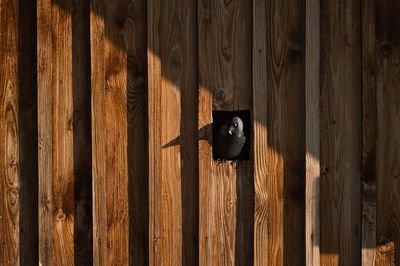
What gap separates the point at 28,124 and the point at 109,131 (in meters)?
0.54

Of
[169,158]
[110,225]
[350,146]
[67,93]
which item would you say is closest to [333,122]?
[350,146]

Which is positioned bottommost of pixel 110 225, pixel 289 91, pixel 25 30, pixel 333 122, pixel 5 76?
pixel 110 225

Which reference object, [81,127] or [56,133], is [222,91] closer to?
[81,127]

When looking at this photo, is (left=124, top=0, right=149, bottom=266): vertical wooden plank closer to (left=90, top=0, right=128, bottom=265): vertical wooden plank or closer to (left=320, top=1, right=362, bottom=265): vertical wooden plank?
(left=90, top=0, right=128, bottom=265): vertical wooden plank

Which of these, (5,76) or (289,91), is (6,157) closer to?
(5,76)

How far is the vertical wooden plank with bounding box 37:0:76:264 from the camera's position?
171 centimetres

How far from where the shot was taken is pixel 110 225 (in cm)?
172

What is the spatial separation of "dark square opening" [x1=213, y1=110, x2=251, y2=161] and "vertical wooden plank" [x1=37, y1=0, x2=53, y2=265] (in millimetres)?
1029

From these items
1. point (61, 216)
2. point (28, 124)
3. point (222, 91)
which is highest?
point (222, 91)

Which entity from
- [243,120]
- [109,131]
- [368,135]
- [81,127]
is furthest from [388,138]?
[81,127]

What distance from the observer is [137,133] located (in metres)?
1.74

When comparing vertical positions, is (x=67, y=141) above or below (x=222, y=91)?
below

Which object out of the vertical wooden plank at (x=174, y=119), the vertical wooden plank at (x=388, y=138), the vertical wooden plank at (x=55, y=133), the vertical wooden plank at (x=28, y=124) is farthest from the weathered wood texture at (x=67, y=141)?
the vertical wooden plank at (x=388, y=138)

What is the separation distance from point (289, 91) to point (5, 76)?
1.79 meters
